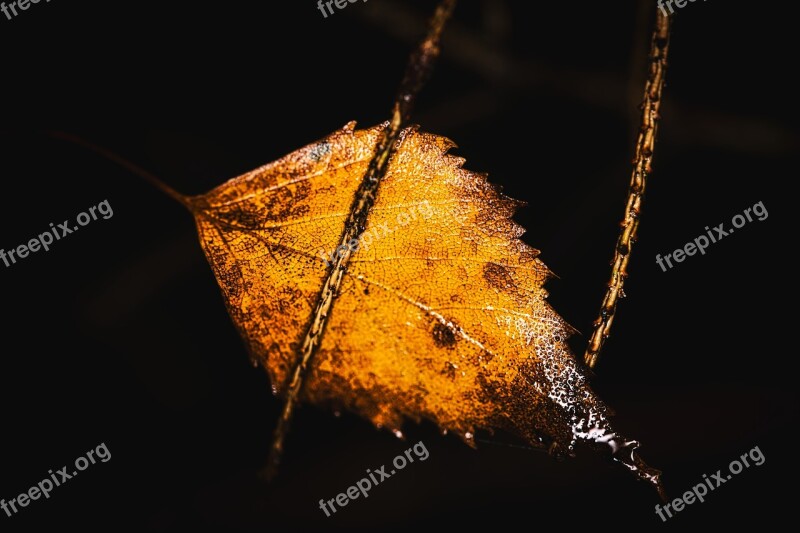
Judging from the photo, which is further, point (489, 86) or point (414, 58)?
→ point (489, 86)

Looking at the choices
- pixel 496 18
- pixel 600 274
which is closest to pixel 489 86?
pixel 496 18

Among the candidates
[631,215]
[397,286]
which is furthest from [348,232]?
[631,215]

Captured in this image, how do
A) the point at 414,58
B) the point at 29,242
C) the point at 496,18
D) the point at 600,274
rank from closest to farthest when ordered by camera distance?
1. the point at 414,58
2. the point at 29,242
3. the point at 600,274
4. the point at 496,18

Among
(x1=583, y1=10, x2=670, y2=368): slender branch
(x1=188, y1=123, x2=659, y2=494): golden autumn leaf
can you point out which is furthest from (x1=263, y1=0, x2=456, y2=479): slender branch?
(x1=583, y1=10, x2=670, y2=368): slender branch

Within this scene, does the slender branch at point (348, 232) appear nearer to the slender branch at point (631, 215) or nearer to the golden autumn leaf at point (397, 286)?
the golden autumn leaf at point (397, 286)

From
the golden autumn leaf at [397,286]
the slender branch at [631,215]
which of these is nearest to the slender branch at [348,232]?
the golden autumn leaf at [397,286]

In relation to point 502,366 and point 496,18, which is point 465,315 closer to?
point 502,366

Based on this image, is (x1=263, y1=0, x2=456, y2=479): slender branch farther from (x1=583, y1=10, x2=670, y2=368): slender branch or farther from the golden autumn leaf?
(x1=583, y1=10, x2=670, y2=368): slender branch

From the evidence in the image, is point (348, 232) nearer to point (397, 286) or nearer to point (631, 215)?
point (397, 286)
